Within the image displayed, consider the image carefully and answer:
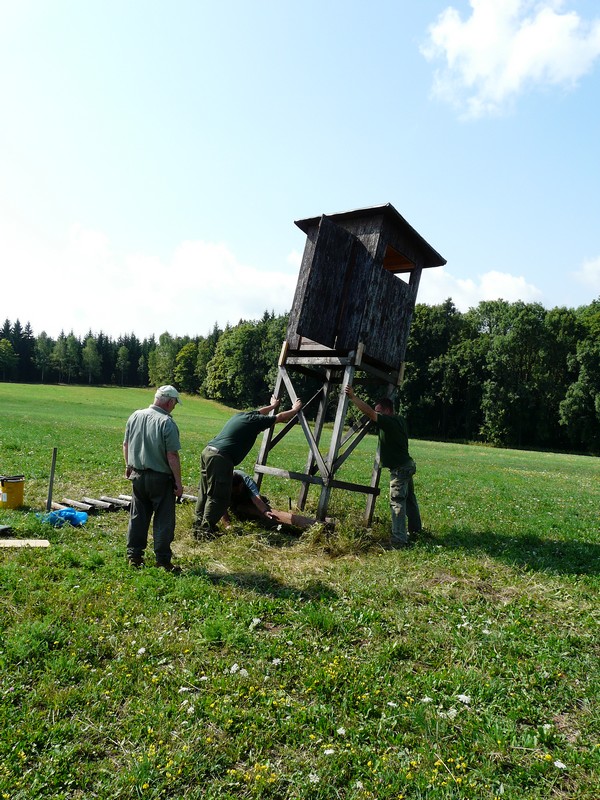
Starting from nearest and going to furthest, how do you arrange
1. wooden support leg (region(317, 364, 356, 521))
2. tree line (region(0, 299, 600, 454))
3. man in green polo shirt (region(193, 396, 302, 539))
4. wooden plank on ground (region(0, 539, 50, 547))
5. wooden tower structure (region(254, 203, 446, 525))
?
wooden plank on ground (region(0, 539, 50, 547)), man in green polo shirt (region(193, 396, 302, 539)), wooden tower structure (region(254, 203, 446, 525)), wooden support leg (region(317, 364, 356, 521)), tree line (region(0, 299, 600, 454))

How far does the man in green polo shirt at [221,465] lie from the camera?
31.3ft

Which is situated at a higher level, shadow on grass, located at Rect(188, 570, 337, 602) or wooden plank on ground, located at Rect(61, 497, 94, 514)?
shadow on grass, located at Rect(188, 570, 337, 602)

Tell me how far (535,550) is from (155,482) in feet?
24.6

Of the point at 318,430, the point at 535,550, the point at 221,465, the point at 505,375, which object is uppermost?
the point at 505,375

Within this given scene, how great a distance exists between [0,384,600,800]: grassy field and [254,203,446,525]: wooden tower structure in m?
2.12

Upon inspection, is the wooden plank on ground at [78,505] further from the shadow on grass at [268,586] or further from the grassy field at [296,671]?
the shadow on grass at [268,586]

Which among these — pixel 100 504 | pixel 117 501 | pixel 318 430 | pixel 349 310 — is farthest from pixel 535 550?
pixel 100 504

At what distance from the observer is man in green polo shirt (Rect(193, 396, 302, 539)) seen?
9.55 metres

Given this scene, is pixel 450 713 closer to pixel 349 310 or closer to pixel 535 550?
pixel 535 550

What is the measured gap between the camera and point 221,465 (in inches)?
375

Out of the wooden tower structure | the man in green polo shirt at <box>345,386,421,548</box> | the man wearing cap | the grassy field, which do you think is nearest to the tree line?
the wooden tower structure

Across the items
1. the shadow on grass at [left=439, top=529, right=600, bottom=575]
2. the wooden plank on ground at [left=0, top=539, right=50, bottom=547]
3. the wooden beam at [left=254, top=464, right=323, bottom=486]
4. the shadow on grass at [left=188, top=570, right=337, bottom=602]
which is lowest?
the wooden plank on ground at [left=0, top=539, right=50, bottom=547]

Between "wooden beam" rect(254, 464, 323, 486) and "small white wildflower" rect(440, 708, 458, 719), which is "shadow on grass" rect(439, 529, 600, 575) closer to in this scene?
"wooden beam" rect(254, 464, 323, 486)

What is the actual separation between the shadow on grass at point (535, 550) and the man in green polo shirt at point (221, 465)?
4397mm
